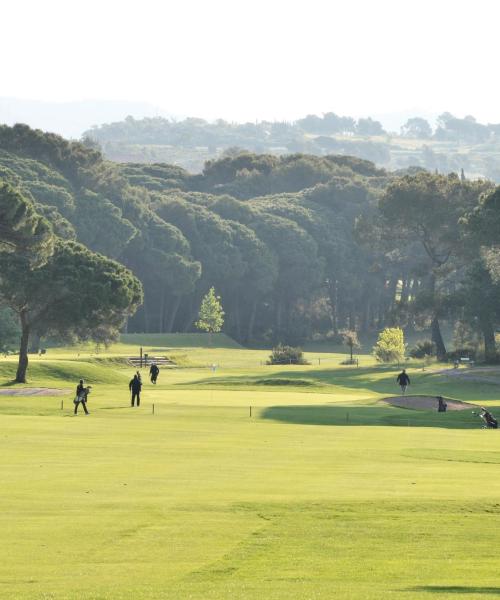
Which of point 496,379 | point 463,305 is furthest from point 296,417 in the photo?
point 463,305

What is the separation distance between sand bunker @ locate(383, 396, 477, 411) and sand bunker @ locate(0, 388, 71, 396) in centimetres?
1582

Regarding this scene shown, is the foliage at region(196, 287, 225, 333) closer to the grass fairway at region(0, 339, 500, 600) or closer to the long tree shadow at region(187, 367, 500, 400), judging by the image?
the long tree shadow at region(187, 367, 500, 400)

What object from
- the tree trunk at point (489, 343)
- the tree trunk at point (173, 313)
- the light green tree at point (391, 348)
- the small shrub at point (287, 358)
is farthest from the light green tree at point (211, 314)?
the tree trunk at point (489, 343)

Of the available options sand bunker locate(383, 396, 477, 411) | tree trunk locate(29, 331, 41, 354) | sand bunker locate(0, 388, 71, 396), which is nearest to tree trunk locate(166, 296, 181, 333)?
tree trunk locate(29, 331, 41, 354)

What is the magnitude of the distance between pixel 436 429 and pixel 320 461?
53.4 feet

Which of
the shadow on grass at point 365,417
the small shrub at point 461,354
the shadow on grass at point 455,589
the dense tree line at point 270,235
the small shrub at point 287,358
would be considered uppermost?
the dense tree line at point 270,235

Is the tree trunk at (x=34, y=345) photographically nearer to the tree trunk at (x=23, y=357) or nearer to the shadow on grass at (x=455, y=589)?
the tree trunk at (x=23, y=357)

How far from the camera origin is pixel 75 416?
1998 inches

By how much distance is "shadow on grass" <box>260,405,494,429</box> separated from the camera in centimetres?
5206

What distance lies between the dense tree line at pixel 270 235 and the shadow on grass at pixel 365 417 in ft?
140

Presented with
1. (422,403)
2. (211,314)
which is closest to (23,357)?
(422,403)

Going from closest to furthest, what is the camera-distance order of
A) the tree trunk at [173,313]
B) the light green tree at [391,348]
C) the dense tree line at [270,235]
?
the light green tree at [391,348]
the dense tree line at [270,235]
the tree trunk at [173,313]

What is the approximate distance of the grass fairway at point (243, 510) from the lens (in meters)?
18.1

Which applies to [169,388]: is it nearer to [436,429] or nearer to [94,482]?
[436,429]
